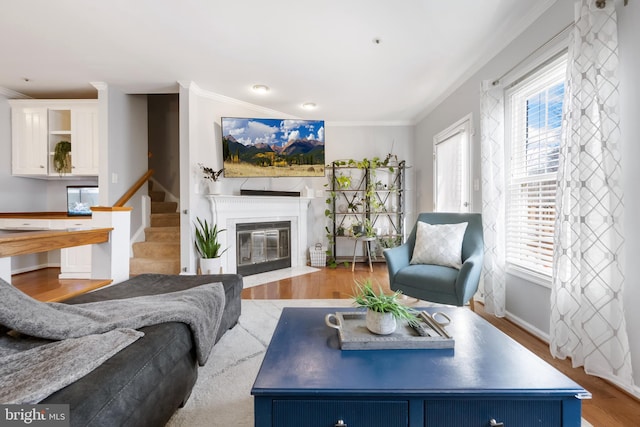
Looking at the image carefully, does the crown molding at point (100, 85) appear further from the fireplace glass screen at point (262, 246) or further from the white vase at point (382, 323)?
the white vase at point (382, 323)

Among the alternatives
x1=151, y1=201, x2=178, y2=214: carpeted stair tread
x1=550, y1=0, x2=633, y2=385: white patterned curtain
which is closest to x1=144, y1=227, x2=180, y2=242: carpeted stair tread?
x1=151, y1=201, x2=178, y2=214: carpeted stair tread

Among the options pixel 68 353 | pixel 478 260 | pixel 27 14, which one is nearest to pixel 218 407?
pixel 68 353

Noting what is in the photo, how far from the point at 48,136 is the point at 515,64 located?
5.33 m

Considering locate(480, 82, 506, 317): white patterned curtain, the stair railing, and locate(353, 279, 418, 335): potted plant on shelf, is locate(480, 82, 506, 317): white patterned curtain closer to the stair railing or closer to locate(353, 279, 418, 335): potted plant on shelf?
locate(353, 279, 418, 335): potted plant on shelf

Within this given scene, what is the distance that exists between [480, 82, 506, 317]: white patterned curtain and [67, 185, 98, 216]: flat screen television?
466 centimetres

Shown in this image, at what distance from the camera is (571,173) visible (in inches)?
68.2

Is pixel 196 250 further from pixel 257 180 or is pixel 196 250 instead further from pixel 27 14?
pixel 27 14

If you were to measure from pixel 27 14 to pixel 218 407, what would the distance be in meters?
3.10

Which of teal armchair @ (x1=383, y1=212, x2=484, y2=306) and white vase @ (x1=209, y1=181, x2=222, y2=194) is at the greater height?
white vase @ (x1=209, y1=181, x2=222, y2=194)

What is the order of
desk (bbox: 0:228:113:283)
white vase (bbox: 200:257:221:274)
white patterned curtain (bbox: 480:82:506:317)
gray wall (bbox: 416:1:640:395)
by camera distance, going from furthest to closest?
white vase (bbox: 200:257:221:274) < white patterned curtain (bbox: 480:82:506:317) < gray wall (bbox: 416:1:640:395) < desk (bbox: 0:228:113:283)

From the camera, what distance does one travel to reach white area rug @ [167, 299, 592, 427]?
52.4 inches

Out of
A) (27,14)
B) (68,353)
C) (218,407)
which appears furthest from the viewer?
Answer: (27,14)

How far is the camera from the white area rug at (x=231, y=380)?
1.33 metres

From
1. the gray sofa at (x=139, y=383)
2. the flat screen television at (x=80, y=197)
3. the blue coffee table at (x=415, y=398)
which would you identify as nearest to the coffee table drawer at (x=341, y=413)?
the blue coffee table at (x=415, y=398)
